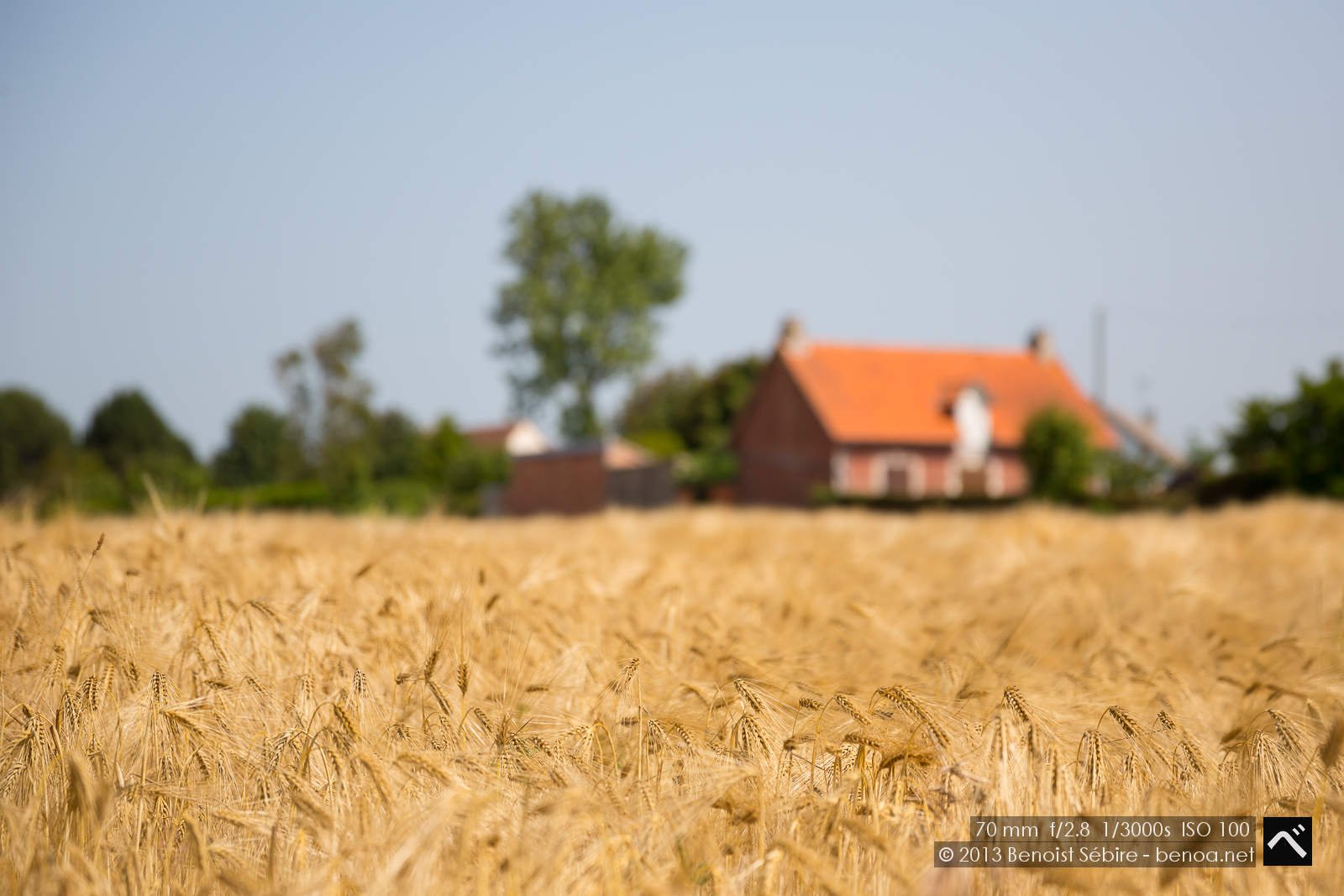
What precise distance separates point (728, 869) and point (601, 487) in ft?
123

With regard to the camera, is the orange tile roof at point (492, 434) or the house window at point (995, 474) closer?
the house window at point (995, 474)

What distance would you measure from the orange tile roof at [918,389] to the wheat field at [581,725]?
110 ft

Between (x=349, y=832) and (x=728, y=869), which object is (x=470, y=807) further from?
(x=728, y=869)

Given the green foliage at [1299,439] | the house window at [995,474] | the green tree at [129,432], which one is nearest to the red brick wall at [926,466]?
the house window at [995,474]

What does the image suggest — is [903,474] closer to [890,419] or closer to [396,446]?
[890,419]

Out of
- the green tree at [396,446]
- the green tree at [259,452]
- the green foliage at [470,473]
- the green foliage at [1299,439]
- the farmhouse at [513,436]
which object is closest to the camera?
the green foliage at [1299,439]

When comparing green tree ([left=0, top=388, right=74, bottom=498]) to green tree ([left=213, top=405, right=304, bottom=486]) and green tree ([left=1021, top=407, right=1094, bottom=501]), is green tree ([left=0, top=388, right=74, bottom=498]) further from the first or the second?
green tree ([left=1021, top=407, right=1094, bottom=501])

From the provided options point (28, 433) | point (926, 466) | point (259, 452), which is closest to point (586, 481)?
point (926, 466)

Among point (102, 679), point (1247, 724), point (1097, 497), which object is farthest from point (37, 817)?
point (1097, 497)

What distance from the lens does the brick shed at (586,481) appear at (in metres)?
38.8

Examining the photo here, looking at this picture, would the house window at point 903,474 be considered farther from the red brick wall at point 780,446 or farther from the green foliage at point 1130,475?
the green foliage at point 1130,475

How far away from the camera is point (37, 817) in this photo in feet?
7.32

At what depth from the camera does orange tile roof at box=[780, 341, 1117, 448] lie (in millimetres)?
38000

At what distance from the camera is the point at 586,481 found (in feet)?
131
